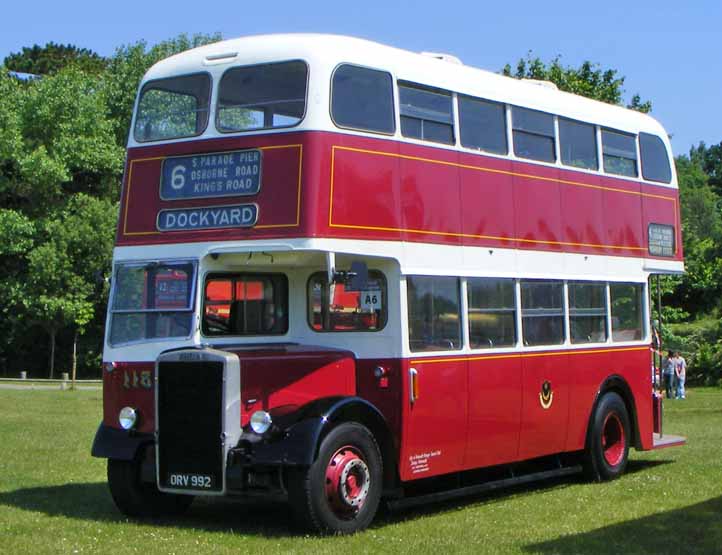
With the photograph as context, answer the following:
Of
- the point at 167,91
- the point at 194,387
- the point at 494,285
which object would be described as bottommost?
the point at 194,387

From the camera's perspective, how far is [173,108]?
13.5 metres

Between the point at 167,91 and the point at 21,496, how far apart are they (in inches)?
194

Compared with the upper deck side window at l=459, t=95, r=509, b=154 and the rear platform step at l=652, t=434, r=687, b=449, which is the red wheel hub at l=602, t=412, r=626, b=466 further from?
the upper deck side window at l=459, t=95, r=509, b=154

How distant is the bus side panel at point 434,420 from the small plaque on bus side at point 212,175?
95.0 inches

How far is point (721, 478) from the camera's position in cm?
1636

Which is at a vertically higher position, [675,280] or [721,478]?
[675,280]

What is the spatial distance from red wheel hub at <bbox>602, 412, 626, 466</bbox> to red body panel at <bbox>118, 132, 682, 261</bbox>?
2.43m

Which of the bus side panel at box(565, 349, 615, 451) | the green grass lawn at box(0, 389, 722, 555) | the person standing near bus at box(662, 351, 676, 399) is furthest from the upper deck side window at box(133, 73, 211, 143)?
the person standing near bus at box(662, 351, 676, 399)

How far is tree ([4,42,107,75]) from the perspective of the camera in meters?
70.4

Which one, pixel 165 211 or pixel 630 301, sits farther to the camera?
pixel 630 301

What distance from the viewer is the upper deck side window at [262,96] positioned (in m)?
12.5

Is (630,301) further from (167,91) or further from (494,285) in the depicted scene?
(167,91)

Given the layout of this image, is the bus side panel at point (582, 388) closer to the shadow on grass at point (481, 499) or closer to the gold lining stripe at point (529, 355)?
the gold lining stripe at point (529, 355)

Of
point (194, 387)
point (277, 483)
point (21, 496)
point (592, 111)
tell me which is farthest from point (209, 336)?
point (592, 111)
